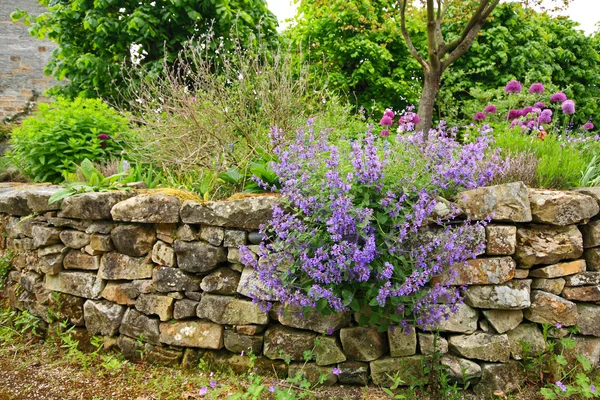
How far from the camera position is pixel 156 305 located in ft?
10.7

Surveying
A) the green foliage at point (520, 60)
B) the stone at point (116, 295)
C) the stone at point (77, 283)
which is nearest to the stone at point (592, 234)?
the stone at point (116, 295)

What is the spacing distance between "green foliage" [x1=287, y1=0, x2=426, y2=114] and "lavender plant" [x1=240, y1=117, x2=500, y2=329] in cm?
696

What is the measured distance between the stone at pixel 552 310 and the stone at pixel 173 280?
7.14ft

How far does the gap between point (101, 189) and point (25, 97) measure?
777 centimetres

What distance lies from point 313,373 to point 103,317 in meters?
1.67

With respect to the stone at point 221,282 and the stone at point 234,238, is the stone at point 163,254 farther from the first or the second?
the stone at point 234,238

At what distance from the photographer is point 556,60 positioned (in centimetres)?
1058

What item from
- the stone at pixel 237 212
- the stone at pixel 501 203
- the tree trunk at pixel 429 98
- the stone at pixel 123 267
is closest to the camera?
the stone at pixel 501 203

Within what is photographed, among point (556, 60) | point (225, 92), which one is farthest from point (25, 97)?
point (556, 60)

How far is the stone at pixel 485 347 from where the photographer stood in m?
2.78

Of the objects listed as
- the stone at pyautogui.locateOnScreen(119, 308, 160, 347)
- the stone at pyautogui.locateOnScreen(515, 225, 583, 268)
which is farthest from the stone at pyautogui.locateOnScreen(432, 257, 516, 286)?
the stone at pyautogui.locateOnScreen(119, 308, 160, 347)

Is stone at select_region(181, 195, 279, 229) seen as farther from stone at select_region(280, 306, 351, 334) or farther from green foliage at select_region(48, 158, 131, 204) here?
green foliage at select_region(48, 158, 131, 204)

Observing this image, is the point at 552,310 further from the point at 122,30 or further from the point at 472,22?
the point at 122,30

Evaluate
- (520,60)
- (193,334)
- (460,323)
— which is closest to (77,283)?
(193,334)
